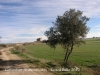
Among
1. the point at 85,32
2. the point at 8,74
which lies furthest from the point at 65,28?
the point at 8,74

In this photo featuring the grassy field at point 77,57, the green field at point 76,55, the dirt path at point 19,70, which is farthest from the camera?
the green field at point 76,55

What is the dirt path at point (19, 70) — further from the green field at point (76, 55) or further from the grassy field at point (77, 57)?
the green field at point (76, 55)

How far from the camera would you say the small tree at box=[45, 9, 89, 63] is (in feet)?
102

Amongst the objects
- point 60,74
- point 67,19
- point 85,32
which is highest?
point 67,19

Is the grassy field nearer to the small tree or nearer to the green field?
the green field

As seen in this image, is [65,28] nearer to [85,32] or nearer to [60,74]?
[85,32]

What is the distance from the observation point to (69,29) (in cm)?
3131

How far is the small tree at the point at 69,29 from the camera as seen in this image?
102ft

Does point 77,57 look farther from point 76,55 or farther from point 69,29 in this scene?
point 69,29

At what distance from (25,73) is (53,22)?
50.7 ft

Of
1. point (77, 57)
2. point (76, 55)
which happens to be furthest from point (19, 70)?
point (76, 55)

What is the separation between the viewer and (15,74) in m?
19.2

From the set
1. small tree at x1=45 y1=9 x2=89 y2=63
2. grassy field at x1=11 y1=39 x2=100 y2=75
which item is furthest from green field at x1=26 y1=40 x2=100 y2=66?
small tree at x1=45 y1=9 x2=89 y2=63

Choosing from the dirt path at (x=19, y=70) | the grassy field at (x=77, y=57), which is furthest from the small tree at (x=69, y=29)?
the dirt path at (x=19, y=70)
